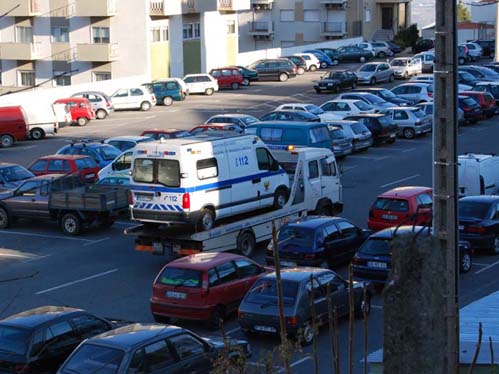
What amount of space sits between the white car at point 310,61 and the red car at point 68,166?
3899cm

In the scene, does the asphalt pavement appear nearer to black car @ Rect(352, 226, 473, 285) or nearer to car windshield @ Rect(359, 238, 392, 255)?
black car @ Rect(352, 226, 473, 285)

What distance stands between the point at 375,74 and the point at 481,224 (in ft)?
127

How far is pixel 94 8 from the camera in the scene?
58594 mm

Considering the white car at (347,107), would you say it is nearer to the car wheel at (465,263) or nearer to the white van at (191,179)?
the white van at (191,179)

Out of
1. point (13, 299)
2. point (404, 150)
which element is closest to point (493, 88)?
point (404, 150)

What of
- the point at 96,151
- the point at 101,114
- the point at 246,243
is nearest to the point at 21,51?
the point at 101,114

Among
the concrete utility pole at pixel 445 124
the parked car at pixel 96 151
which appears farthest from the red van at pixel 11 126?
the concrete utility pole at pixel 445 124

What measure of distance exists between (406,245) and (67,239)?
2226 centimetres

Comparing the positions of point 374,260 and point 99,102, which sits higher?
point 99,102

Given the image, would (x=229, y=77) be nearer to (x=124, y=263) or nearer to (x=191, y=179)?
(x=124, y=263)

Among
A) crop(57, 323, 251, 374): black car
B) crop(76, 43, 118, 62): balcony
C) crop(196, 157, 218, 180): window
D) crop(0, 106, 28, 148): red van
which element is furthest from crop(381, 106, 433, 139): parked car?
crop(57, 323, 251, 374): black car

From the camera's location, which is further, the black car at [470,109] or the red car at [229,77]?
the red car at [229,77]

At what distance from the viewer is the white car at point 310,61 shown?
228ft

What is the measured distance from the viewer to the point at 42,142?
143 feet
